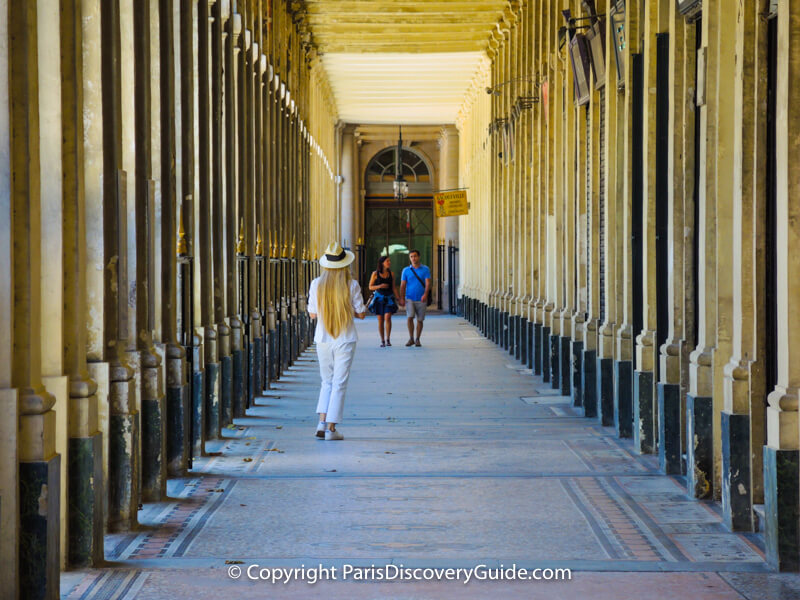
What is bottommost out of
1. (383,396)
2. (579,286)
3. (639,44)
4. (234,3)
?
(383,396)

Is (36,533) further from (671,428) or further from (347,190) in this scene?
(347,190)

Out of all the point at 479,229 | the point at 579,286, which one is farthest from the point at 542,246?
the point at 479,229

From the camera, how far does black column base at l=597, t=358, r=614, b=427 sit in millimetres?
11500

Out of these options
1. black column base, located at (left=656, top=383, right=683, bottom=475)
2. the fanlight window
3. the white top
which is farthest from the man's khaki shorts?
the fanlight window

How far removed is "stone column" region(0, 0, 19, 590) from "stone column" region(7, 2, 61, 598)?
42 millimetres

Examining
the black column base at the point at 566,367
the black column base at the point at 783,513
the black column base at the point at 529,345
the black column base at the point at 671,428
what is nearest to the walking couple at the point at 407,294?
the black column base at the point at 529,345

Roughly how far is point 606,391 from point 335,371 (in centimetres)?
278

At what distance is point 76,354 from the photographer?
6.08m

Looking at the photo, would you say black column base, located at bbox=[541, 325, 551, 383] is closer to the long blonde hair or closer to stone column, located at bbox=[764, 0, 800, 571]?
the long blonde hair

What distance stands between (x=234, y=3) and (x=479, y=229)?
2051cm

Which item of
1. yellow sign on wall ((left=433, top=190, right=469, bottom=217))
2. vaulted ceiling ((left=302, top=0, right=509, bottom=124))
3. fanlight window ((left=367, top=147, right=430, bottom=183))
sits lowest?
yellow sign on wall ((left=433, top=190, right=469, bottom=217))

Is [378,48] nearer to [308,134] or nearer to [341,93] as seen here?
[308,134]

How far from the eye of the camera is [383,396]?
14.2 metres

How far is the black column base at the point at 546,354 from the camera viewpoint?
1631 centimetres
